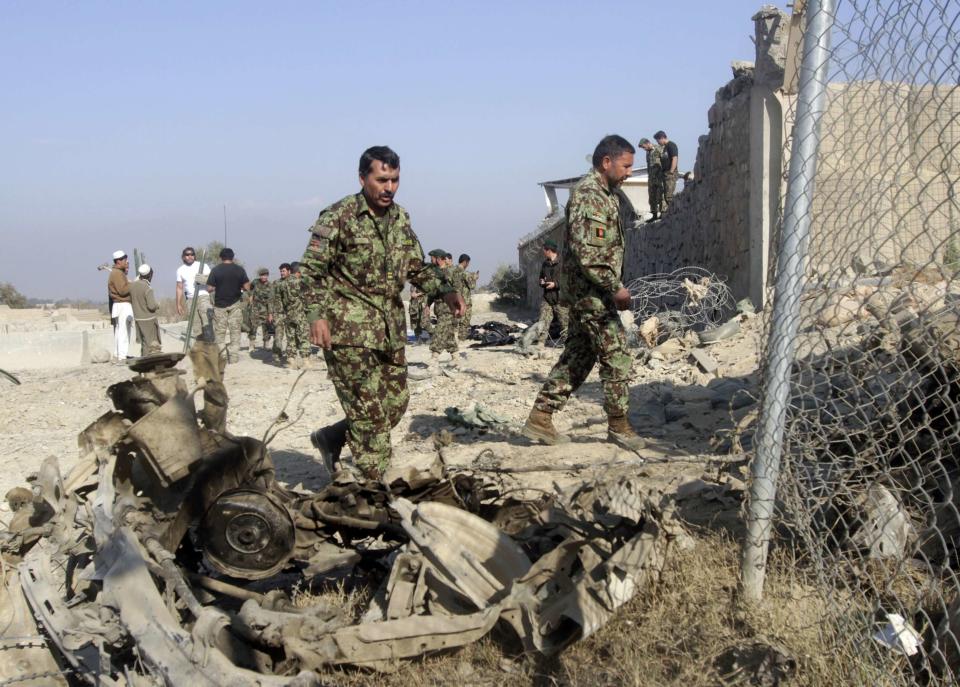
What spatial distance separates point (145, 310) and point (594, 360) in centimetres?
922

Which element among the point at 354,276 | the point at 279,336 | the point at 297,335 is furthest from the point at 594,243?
the point at 279,336

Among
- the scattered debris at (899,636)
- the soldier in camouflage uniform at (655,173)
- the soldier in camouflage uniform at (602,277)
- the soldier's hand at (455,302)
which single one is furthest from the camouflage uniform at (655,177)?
the scattered debris at (899,636)

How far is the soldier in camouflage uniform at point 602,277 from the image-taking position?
5.36m

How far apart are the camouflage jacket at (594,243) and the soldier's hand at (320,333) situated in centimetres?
183

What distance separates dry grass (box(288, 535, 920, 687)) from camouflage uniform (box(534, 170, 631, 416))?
8.65ft

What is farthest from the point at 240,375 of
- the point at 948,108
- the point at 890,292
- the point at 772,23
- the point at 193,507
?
the point at 948,108

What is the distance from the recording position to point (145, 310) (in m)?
13.0

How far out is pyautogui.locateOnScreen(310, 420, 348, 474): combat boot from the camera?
450cm

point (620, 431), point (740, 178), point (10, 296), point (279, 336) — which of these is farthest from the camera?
point (10, 296)

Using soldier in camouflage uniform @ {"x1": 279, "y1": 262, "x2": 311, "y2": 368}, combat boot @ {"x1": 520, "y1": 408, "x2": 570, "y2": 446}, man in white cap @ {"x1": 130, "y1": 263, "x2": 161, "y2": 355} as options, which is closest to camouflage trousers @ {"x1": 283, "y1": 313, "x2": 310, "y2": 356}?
soldier in camouflage uniform @ {"x1": 279, "y1": 262, "x2": 311, "y2": 368}

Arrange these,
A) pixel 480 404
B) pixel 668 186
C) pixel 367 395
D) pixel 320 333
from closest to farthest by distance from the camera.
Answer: pixel 320 333
pixel 367 395
pixel 480 404
pixel 668 186

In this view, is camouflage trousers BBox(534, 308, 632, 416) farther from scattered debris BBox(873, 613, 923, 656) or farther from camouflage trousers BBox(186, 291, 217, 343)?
camouflage trousers BBox(186, 291, 217, 343)

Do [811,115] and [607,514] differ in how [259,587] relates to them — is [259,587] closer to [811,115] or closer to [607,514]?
[607,514]

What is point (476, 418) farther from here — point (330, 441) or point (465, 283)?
point (465, 283)
